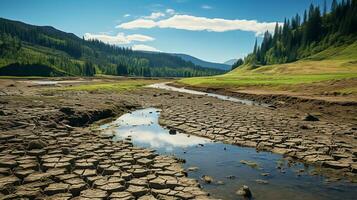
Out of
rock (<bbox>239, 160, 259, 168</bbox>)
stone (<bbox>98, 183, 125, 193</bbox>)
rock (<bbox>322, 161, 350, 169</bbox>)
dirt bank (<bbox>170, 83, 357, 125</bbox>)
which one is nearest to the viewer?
stone (<bbox>98, 183, 125, 193</bbox>)

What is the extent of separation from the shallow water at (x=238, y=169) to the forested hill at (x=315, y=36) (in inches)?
5501

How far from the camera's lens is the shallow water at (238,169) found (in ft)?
30.1

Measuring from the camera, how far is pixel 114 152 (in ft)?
41.3

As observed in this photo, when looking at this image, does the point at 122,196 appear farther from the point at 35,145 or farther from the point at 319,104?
the point at 319,104

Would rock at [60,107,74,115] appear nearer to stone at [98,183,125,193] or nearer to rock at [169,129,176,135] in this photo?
rock at [169,129,176,135]

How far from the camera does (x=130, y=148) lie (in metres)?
13.4

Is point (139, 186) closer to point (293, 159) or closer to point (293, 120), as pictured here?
point (293, 159)

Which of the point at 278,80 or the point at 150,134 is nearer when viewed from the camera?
the point at 150,134

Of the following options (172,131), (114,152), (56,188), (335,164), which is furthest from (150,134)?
(335,164)

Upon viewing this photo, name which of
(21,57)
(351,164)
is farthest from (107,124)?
(21,57)

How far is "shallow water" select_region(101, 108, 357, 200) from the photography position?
916 centimetres

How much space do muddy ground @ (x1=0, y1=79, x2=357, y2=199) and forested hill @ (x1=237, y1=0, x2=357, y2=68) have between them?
135 metres

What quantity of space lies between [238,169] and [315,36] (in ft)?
531

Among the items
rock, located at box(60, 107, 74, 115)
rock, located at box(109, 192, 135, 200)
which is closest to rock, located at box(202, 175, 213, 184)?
rock, located at box(109, 192, 135, 200)
